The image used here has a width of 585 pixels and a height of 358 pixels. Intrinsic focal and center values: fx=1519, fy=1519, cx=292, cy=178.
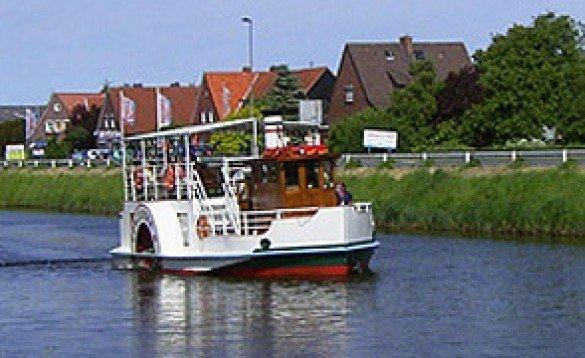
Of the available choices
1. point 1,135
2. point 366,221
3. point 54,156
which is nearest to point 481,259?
point 366,221

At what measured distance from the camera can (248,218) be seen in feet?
130

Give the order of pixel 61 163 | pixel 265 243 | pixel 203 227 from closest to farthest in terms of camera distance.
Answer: pixel 265 243 < pixel 203 227 < pixel 61 163

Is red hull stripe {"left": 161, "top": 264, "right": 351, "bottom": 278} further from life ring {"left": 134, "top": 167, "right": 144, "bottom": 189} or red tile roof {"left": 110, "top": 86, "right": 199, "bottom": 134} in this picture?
red tile roof {"left": 110, "top": 86, "right": 199, "bottom": 134}

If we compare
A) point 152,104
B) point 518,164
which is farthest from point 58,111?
point 518,164

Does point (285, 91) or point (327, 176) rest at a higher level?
point (285, 91)

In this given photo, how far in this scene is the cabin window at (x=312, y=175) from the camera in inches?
1560

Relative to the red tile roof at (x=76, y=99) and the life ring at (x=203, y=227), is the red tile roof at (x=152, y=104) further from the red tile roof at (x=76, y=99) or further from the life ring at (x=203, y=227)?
the life ring at (x=203, y=227)

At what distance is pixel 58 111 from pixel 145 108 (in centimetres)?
3519

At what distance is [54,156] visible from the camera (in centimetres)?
12681

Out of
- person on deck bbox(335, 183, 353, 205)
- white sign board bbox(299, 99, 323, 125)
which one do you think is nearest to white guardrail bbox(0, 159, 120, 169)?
white sign board bbox(299, 99, 323, 125)

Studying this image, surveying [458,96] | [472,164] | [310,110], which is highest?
[458,96]

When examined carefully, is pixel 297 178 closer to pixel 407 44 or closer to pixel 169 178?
pixel 169 178

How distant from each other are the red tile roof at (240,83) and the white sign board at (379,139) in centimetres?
3752

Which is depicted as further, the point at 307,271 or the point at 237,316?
the point at 307,271
